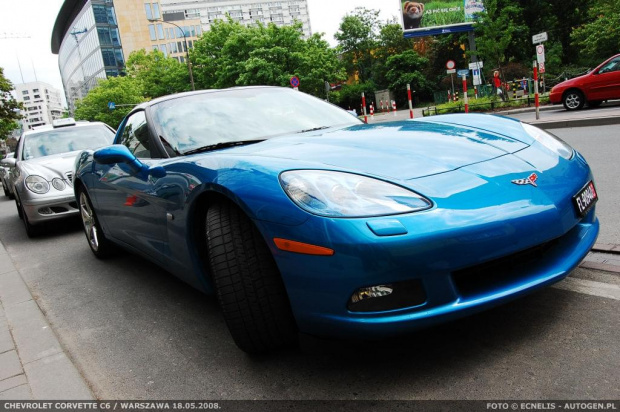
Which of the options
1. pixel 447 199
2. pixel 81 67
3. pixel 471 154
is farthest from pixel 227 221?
pixel 81 67

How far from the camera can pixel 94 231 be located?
4559mm

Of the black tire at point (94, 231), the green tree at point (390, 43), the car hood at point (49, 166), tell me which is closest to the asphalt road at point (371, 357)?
the black tire at point (94, 231)

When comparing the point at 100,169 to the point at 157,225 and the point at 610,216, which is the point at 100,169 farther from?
the point at 610,216

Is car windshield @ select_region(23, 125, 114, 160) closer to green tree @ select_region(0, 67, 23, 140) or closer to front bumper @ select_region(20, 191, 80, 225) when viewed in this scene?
front bumper @ select_region(20, 191, 80, 225)

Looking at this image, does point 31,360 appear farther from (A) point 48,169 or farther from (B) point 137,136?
(A) point 48,169

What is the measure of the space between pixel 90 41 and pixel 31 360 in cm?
9434

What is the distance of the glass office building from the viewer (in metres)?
80.8

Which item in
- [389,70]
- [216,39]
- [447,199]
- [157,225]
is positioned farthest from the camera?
[389,70]

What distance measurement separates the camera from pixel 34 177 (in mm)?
6246

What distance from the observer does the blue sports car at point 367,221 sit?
5.85 feet

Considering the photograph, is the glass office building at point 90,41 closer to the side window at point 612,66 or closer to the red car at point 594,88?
the red car at point 594,88

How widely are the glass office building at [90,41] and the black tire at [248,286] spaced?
78295 mm

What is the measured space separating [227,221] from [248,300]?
0.36 meters

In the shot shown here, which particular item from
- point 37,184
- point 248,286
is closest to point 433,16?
point 37,184
